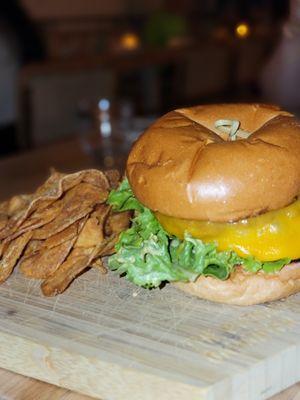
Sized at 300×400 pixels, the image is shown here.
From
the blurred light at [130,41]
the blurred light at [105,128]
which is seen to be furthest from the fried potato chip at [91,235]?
the blurred light at [130,41]

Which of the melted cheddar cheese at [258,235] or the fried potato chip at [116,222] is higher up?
the melted cheddar cheese at [258,235]

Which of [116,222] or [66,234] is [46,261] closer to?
[66,234]

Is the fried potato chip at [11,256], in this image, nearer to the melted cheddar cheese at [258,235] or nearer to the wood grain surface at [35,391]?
the wood grain surface at [35,391]

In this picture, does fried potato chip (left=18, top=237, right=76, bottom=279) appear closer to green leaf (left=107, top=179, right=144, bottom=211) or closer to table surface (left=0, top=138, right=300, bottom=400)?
green leaf (left=107, top=179, right=144, bottom=211)

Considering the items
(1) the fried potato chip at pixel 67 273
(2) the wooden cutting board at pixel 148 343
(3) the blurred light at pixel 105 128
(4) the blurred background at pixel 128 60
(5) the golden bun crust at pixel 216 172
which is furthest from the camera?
(4) the blurred background at pixel 128 60

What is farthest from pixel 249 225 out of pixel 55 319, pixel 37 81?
pixel 37 81

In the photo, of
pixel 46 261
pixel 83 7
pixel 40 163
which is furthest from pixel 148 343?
pixel 83 7
